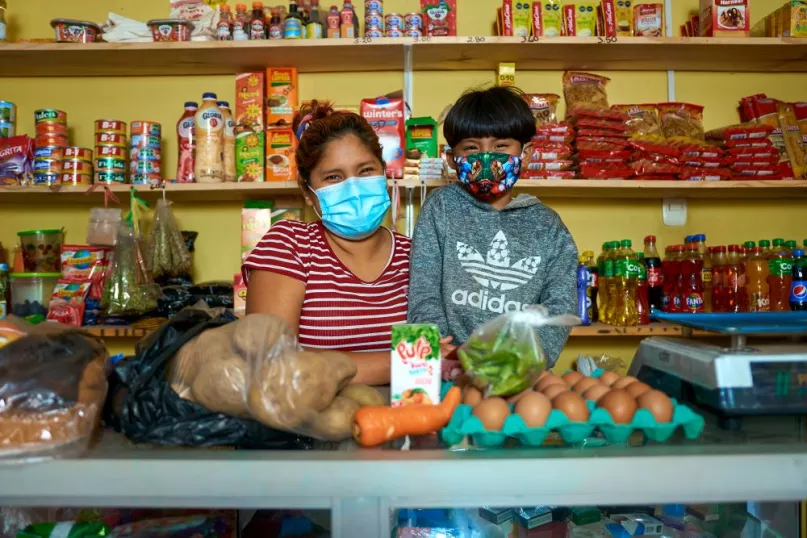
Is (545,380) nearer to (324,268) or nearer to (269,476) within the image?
(269,476)

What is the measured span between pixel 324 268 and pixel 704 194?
2.28 meters

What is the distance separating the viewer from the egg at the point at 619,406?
90 cm

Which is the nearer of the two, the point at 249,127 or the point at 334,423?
the point at 334,423

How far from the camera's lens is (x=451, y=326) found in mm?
1719

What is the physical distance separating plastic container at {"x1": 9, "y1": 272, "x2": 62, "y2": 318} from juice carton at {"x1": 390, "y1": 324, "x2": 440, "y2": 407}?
245cm

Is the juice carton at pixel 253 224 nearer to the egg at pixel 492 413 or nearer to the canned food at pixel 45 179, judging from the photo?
the canned food at pixel 45 179

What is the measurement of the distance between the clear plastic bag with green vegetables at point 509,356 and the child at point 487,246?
0.56 m

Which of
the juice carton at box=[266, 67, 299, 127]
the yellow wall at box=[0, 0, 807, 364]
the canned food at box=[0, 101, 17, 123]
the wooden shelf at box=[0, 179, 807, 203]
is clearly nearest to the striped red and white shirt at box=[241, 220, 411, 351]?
the wooden shelf at box=[0, 179, 807, 203]

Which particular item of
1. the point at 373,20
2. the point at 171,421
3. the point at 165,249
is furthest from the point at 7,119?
the point at 171,421

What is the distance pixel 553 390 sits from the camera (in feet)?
3.22

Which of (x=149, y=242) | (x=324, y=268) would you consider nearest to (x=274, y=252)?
(x=324, y=268)

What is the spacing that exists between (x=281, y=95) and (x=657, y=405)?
2.37m

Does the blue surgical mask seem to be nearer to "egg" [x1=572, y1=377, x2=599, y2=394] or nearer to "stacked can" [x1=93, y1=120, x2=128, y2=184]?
"egg" [x1=572, y1=377, x2=599, y2=394]

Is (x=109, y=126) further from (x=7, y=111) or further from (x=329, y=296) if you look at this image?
(x=329, y=296)
